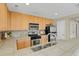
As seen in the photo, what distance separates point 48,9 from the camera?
4.84 ft

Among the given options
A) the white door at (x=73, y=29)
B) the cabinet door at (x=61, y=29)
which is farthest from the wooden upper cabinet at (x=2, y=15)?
the white door at (x=73, y=29)

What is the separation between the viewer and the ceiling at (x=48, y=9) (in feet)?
4.59

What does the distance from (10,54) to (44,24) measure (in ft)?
2.02

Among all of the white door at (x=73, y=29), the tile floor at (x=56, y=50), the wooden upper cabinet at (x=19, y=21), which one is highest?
the wooden upper cabinet at (x=19, y=21)

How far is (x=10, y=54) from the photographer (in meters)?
1.20

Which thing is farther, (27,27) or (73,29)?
(27,27)

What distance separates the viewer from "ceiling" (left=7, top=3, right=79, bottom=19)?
4.59 feet

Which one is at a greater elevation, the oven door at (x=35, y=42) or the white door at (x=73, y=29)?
the white door at (x=73, y=29)

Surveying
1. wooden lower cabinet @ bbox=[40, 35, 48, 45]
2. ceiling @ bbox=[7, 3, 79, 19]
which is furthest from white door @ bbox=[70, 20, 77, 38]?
wooden lower cabinet @ bbox=[40, 35, 48, 45]

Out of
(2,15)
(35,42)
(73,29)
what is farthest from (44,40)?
(2,15)

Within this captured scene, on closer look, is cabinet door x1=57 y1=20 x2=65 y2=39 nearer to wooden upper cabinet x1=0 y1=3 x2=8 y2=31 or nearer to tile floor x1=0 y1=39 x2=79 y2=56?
tile floor x1=0 y1=39 x2=79 y2=56

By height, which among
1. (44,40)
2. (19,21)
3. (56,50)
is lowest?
(56,50)

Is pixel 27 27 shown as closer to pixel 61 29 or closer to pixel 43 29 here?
pixel 43 29

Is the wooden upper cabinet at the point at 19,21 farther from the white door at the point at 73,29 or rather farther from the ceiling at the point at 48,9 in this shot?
the white door at the point at 73,29
